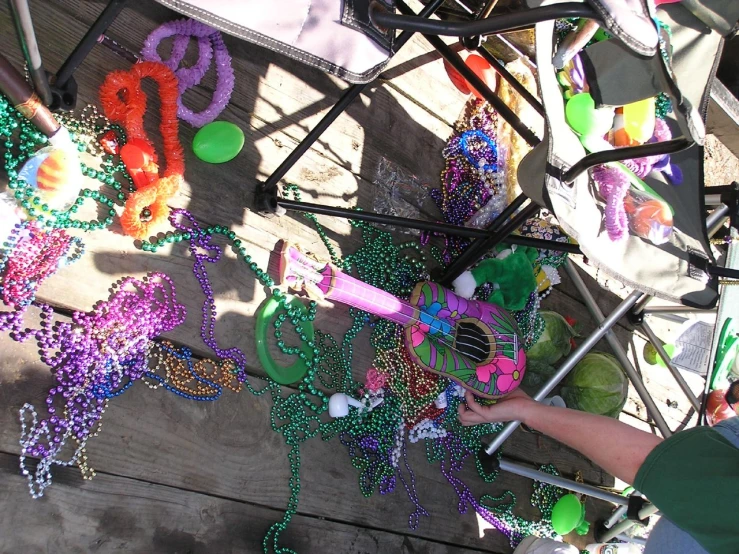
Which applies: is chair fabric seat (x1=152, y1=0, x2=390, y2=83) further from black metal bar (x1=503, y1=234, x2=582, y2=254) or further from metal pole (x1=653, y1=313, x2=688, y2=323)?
metal pole (x1=653, y1=313, x2=688, y2=323)

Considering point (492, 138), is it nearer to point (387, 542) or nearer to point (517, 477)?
point (517, 477)

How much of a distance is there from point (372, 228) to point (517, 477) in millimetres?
805

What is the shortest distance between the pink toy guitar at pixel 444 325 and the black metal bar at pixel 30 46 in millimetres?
492

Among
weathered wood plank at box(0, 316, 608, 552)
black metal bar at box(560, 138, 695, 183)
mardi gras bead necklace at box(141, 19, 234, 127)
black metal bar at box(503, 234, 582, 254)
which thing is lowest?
weathered wood plank at box(0, 316, 608, 552)

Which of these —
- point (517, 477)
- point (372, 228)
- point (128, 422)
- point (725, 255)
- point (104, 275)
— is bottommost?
point (128, 422)

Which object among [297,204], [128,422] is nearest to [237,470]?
[128,422]

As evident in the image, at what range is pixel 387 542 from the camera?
56.0 inches

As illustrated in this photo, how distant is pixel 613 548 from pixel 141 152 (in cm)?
159

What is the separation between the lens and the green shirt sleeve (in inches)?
31.9

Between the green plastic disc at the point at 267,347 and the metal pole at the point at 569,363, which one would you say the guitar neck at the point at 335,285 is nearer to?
the green plastic disc at the point at 267,347

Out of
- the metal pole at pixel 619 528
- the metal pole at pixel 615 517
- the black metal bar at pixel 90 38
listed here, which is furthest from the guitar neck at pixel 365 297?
the metal pole at pixel 615 517

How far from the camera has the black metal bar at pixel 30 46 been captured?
32.2 inches

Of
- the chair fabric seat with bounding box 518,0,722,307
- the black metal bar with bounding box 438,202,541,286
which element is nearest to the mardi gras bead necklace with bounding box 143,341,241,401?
the black metal bar with bounding box 438,202,541,286

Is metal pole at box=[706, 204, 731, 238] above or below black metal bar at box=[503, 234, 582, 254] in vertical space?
above
